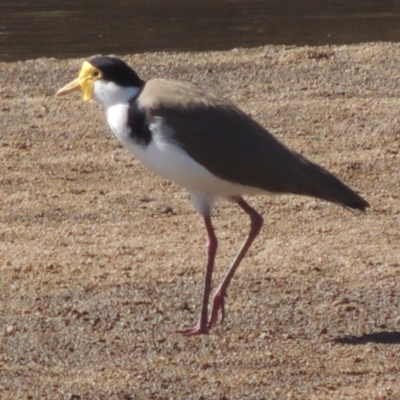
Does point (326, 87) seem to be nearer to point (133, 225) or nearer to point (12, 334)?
point (133, 225)

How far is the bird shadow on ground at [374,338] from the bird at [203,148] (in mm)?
679

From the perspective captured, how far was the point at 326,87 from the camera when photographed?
11086 mm

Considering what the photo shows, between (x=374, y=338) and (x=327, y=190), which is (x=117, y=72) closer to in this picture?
(x=327, y=190)

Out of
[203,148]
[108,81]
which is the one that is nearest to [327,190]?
[203,148]

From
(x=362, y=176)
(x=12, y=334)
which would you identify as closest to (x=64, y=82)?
(x=362, y=176)

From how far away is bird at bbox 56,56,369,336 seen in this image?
6.14 meters

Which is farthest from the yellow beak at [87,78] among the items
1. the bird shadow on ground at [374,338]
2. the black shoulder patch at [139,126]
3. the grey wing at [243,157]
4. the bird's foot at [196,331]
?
the bird shadow on ground at [374,338]

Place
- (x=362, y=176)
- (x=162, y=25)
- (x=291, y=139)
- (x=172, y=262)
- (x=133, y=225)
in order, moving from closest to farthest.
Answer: (x=172, y=262) < (x=133, y=225) < (x=362, y=176) < (x=291, y=139) < (x=162, y=25)

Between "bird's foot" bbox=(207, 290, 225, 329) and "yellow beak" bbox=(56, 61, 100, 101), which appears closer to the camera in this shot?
"bird's foot" bbox=(207, 290, 225, 329)

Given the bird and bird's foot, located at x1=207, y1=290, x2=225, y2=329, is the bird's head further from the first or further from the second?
bird's foot, located at x1=207, y1=290, x2=225, y2=329

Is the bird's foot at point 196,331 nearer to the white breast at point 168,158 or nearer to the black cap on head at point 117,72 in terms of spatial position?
the white breast at point 168,158

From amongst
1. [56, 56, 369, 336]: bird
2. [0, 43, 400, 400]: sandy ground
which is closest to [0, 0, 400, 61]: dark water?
[0, 43, 400, 400]: sandy ground

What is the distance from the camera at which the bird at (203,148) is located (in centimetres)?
614

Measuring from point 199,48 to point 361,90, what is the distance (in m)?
3.94
